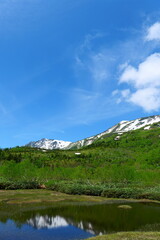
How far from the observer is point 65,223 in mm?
40438

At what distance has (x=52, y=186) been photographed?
101 meters

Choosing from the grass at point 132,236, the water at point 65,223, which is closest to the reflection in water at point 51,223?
the water at point 65,223

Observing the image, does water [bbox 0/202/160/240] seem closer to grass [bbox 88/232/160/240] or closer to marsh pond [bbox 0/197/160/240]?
marsh pond [bbox 0/197/160/240]

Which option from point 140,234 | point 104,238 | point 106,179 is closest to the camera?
point 104,238

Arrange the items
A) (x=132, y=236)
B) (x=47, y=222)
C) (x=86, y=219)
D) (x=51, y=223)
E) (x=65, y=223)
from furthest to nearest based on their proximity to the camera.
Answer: (x=86, y=219) → (x=47, y=222) → (x=65, y=223) → (x=51, y=223) → (x=132, y=236)

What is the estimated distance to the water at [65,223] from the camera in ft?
108

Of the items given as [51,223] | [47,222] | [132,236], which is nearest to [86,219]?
[51,223]

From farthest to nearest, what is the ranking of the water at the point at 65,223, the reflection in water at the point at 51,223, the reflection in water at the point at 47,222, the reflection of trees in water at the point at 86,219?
the reflection in water at the point at 47,222
the reflection of trees in water at the point at 86,219
the reflection in water at the point at 51,223
the water at the point at 65,223

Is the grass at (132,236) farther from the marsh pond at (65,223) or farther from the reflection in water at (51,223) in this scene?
the reflection in water at (51,223)

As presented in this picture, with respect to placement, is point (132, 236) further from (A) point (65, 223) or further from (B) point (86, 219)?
(B) point (86, 219)

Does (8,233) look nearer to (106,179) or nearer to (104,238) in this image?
(104,238)

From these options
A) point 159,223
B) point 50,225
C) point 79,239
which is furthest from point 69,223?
point 159,223

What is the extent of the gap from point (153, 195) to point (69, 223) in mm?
48353

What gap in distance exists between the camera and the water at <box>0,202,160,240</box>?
108 ft
